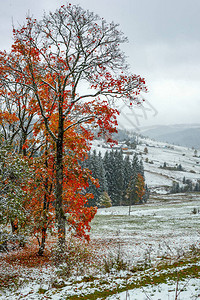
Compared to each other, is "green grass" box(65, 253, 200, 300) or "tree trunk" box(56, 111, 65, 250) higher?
"tree trunk" box(56, 111, 65, 250)

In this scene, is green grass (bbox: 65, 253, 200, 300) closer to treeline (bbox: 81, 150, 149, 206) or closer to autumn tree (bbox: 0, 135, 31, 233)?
autumn tree (bbox: 0, 135, 31, 233)

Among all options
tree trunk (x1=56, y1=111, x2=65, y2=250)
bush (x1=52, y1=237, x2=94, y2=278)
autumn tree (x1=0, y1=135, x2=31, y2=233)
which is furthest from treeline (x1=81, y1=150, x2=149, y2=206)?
autumn tree (x1=0, y1=135, x2=31, y2=233)

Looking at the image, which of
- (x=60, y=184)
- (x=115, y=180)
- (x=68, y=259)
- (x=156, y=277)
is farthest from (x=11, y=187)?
(x=115, y=180)

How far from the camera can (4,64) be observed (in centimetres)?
1063

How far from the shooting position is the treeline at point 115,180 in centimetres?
6150

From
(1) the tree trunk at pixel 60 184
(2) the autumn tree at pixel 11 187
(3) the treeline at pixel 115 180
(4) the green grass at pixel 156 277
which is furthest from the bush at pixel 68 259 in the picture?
(3) the treeline at pixel 115 180

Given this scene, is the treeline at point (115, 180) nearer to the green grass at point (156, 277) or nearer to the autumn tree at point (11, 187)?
the green grass at point (156, 277)

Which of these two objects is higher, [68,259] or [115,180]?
[68,259]

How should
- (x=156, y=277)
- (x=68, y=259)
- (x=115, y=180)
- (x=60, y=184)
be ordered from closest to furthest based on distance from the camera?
(x=156, y=277), (x=68, y=259), (x=60, y=184), (x=115, y=180)

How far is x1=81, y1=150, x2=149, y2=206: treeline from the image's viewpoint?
61500 millimetres

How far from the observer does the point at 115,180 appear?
70.1m

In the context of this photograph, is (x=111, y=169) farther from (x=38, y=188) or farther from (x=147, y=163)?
(x=147, y=163)

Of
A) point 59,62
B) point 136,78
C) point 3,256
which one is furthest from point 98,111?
point 3,256

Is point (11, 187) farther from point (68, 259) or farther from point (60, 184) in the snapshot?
point (68, 259)
